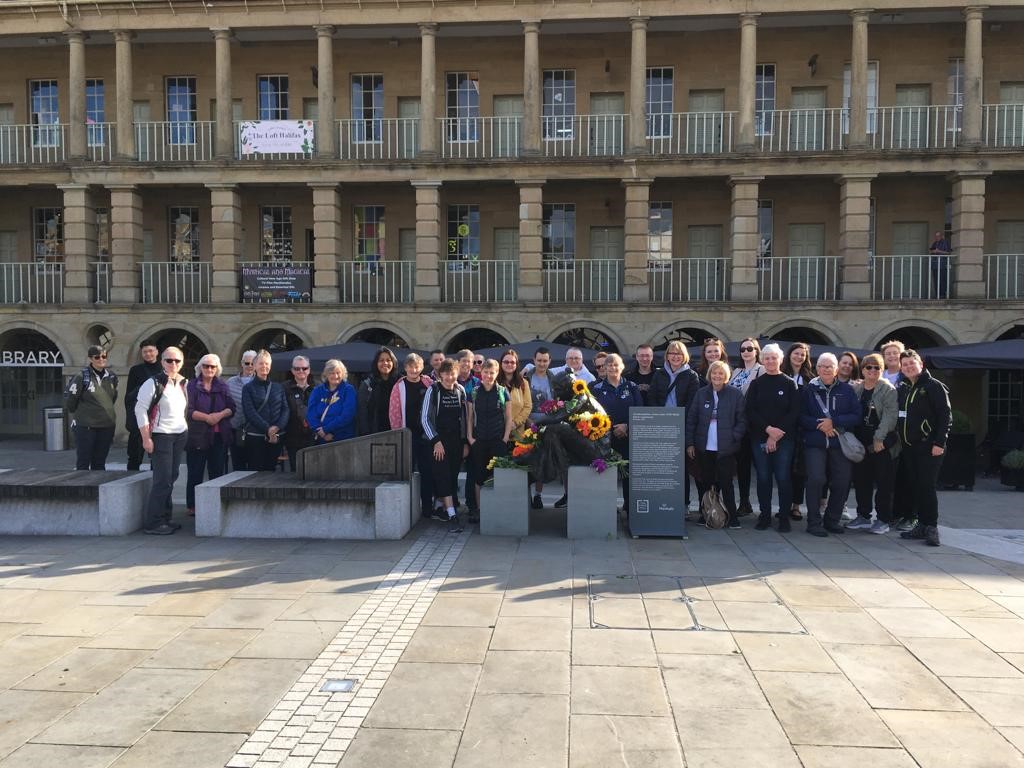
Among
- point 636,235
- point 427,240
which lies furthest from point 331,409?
point 636,235

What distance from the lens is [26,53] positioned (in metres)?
21.9

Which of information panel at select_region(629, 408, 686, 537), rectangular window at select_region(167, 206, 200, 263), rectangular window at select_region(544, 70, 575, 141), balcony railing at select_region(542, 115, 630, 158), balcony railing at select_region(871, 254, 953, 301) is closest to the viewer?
information panel at select_region(629, 408, 686, 537)

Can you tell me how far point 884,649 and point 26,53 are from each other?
86.3 ft

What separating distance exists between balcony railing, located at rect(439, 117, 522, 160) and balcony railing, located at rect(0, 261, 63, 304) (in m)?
11.7

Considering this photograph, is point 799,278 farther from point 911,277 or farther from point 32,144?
point 32,144

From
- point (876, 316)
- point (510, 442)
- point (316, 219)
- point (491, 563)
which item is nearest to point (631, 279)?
point (876, 316)

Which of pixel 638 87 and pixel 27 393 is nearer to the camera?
pixel 638 87

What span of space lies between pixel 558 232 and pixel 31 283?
51.4ft

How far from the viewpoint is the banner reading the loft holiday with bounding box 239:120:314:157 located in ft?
65.3

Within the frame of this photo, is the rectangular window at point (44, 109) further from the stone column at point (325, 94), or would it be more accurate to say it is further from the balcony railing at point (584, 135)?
the balcony railing at point (584, 135)

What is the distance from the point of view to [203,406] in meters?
8.84

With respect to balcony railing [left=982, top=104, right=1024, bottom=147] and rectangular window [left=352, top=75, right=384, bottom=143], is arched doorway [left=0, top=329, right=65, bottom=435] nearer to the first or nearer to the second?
rectangular window [left=352, top=75, right=384, bottom=143]

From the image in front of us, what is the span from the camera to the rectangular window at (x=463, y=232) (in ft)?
71.7

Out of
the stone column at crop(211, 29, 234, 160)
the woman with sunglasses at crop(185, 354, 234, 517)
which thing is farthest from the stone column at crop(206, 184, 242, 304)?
the woman with sunglasses at crop(185, 354, 234, 517)
